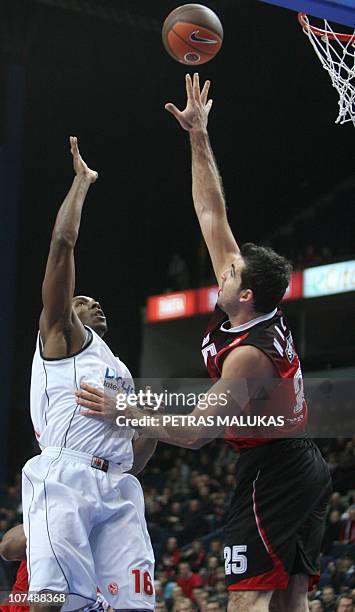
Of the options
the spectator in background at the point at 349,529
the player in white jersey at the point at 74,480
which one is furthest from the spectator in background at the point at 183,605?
the player in white jersey at the point at 74,480

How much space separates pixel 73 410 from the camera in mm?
4441

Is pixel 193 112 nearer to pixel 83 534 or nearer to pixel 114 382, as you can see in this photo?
pixel 114 382

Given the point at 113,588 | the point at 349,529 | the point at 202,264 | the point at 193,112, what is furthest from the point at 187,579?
the point at 202,264

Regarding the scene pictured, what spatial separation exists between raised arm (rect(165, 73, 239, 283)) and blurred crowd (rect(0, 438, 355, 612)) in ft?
10.7

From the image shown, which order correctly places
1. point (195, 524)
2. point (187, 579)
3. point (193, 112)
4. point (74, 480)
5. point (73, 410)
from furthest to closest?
point (195, 524) → point (187, 579) → point (193, 112) → point (73, 410) → point (74, 480)

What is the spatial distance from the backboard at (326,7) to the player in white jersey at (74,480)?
168cm

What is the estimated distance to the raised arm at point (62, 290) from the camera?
438 cm

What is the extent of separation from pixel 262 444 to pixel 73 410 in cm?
91

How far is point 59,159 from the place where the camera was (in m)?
17.2

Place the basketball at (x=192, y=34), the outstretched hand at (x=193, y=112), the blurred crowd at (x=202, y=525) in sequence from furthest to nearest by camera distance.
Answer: the blurred crowd at (x=202, y=525)
the basketball at (x=192, y=34)
the outstretched hand at (x=193, y=112)

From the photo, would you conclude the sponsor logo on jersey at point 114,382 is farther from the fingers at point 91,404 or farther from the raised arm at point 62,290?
the fingers at point 91,404

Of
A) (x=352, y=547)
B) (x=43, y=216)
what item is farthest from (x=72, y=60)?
(x=352, y=547)

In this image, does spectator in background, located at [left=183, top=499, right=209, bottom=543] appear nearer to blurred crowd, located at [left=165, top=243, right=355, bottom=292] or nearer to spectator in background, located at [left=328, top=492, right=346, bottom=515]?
spectator in background, located at [left=328, top=492, right=346, bottom=515]

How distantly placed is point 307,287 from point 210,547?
6.37m
